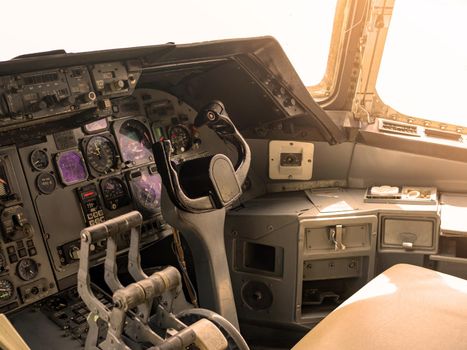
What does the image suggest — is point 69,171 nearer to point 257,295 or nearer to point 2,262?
point 2,262

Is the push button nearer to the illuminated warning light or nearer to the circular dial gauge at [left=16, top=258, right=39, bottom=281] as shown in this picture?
the circular dial gauge at [left=16, top=258, right=39, bottom=281]

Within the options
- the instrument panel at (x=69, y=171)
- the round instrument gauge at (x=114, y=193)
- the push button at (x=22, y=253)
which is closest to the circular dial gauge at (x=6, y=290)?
the instrument panel at (x=69, y=171)

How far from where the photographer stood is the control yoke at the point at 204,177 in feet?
6.67

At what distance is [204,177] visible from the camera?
7.00 ft

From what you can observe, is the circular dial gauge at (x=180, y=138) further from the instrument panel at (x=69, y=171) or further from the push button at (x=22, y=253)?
the push button at (x=22, y=253)

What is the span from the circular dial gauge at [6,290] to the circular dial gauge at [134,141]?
783 millimetres

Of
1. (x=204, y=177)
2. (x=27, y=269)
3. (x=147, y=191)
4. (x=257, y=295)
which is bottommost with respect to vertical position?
(x=257, y=295)

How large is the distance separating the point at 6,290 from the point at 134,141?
3.05 ft

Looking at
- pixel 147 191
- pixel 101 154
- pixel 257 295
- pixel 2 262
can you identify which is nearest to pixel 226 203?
pixel 147 191

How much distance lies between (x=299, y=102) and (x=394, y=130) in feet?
2.21

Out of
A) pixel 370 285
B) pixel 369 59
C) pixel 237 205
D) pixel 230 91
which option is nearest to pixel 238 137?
pixel 230 91

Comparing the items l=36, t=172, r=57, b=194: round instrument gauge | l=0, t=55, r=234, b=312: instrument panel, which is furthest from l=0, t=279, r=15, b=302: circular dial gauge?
l=36, t=172, r=57, b=194: round instrument gauge

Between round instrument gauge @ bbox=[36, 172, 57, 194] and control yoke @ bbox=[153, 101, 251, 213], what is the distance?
1.63ft

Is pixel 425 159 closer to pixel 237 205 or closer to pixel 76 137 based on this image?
pixel 237 205
